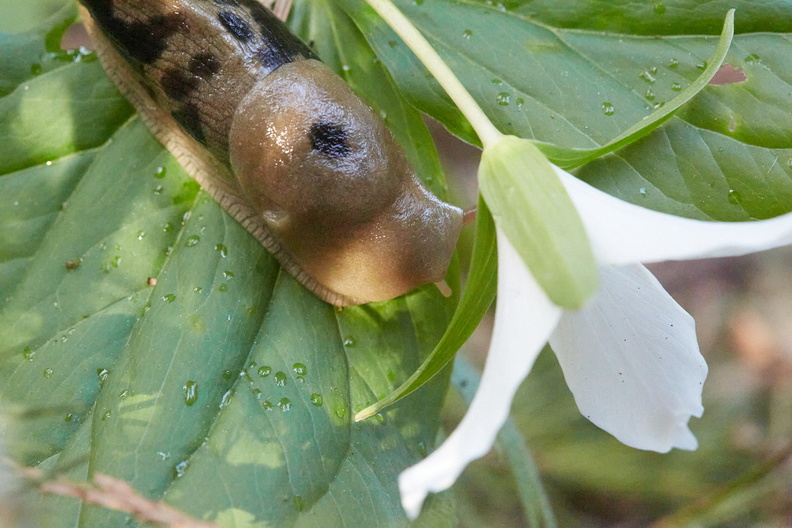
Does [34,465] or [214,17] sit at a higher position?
[214,17]

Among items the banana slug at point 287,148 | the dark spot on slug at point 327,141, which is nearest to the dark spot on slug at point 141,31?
the banana slug at point 287,148

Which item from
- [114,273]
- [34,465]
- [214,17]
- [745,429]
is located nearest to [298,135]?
[214,17]

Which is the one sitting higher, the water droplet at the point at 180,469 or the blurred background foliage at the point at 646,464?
the water droplet at the point at 180,469

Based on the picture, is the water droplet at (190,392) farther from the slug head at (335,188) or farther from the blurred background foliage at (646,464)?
the blurred background foliage at (646,464)

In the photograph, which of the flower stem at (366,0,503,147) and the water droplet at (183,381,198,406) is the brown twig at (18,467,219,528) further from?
the flower stem at (366,0,503,147)

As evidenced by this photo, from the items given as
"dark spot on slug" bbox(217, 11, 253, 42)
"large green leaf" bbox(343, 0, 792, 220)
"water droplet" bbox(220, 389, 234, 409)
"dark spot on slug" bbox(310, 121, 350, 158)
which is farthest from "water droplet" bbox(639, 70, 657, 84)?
"water droplet" bbox(220, 389, 234, 409)

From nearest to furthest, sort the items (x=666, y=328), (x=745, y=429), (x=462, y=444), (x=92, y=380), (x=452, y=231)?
(x=462, y=444)
(x=666, y=328)
(x=92, y=380)
(x=452, y=231)
(x=745, y=429)

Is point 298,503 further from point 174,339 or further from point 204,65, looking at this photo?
point 204,65

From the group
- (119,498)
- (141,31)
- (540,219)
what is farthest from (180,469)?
(141,31)

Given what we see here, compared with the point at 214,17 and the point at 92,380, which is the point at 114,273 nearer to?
the point at 92,380
